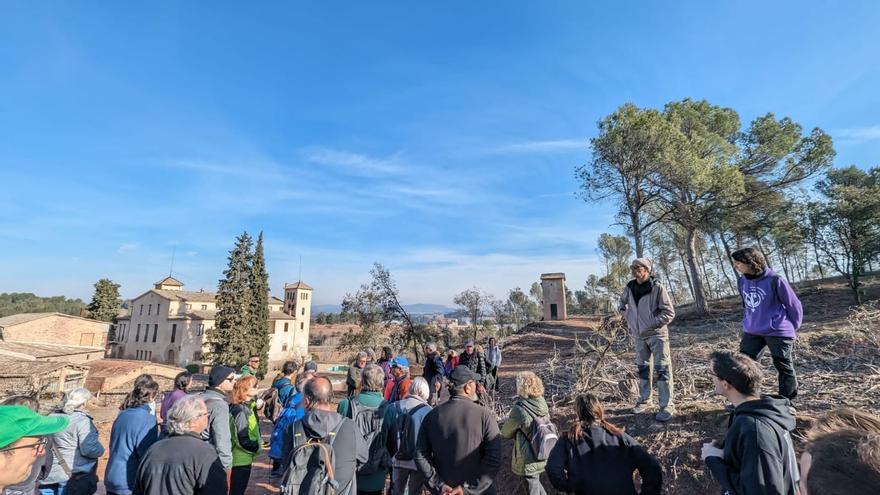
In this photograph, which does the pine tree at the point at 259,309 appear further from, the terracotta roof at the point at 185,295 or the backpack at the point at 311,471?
the backpack at the point at 311,471

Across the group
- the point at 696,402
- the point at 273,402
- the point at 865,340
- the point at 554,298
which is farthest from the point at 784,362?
the point at 554,298

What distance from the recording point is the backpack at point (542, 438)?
3.12 m

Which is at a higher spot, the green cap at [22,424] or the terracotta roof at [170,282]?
the terracotta roof at [170,282]

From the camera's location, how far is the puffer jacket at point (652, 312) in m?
4.21

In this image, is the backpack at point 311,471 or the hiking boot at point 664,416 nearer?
the backpack at point 311,471

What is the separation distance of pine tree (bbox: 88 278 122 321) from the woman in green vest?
184 ft

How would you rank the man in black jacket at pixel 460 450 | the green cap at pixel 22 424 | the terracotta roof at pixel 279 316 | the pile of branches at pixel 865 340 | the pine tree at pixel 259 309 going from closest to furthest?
the green cap at pixel 22 424 → the man in black jacket at pixel 460 450 → the pile of branches at pixel 865 340 → the pine tree at pixel 259 309 → the terracotta roof at pixel 279 316

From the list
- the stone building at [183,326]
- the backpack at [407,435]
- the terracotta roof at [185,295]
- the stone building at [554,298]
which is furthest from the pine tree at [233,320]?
the backpack at [407,435]

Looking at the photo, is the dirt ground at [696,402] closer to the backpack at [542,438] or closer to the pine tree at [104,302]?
the backpack at [542,438]

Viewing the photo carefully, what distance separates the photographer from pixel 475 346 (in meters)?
8.52

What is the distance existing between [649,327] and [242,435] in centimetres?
434

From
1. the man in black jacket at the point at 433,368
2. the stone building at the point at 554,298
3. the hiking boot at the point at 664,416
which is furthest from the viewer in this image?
the stone building at the point at 554,298

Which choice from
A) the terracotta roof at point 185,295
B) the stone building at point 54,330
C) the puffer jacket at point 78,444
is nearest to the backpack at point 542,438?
the puffer jacket at point 78,444

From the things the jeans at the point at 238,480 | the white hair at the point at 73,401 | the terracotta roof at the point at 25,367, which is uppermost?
the white hair at the point at 73,401
